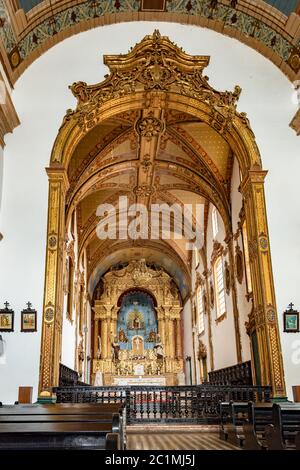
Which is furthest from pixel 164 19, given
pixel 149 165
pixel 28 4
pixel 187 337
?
pixel 187 337

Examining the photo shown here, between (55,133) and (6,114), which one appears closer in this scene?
(6,114)

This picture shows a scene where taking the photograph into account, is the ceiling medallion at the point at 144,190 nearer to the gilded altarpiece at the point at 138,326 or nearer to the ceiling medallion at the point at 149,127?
the ceiling medallion at the point at 149,127

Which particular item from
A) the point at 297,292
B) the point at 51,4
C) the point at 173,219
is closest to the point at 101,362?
the point at 173,219

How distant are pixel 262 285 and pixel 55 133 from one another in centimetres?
590

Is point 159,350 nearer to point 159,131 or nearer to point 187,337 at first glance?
point 187,337

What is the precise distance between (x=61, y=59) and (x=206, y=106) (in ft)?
12.4

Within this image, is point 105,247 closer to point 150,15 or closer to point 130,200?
point 130,200

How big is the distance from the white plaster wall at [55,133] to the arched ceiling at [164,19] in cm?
22

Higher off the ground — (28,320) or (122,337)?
(122,337)

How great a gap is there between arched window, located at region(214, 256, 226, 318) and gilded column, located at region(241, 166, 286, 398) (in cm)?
588

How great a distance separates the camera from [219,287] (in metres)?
17.0

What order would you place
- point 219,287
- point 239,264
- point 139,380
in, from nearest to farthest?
point 239,264, point 219,287, point 139,380

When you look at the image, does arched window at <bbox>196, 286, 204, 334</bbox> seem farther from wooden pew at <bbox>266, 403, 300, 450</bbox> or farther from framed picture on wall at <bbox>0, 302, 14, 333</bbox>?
wooden pew at <bbox>266, 403, 300, 450</bbox>

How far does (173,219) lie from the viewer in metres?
20.3
